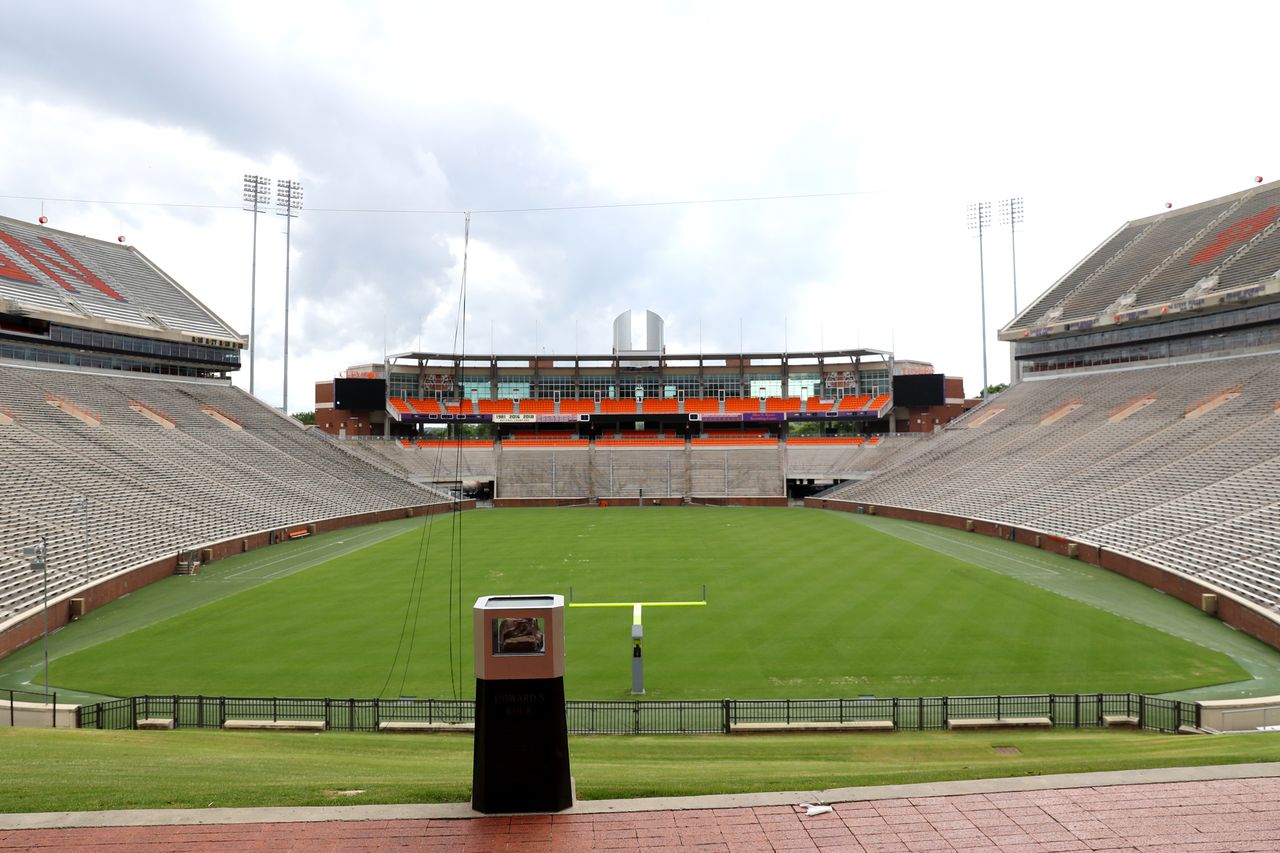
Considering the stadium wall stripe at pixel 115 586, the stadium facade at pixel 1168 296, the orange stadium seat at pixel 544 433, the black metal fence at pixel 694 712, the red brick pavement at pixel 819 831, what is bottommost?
the black metal fence at pixel 694 712

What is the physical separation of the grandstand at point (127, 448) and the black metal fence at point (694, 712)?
9.74 meters

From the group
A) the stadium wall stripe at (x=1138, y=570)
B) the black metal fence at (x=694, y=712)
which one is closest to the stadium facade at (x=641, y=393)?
the stadium wall stripe at (x=1138, y=570)

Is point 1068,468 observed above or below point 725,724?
above

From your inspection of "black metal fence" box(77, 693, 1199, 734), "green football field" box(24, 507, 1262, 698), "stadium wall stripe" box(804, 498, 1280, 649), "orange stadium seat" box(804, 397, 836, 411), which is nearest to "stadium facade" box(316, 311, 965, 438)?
"orange stadium seat" box(804, 397, 836, 411)

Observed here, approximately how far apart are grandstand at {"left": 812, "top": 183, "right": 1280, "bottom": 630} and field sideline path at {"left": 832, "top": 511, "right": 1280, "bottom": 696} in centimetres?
82

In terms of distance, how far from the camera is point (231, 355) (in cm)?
6600

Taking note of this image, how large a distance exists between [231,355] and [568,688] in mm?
62178

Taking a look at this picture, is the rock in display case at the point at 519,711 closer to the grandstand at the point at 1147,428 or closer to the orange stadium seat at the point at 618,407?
the grandstand at the point at 1147,428

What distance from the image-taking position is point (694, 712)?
15156 mm

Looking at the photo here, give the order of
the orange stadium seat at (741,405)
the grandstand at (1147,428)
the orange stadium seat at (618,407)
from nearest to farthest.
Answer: the grandstand at (1147,428), the orange stadium seat at (618,407), the orange stadium seat at (741,405)

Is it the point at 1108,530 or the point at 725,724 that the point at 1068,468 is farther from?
the point at 725,724

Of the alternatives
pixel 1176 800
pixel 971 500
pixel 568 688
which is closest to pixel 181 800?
pixel 568 688

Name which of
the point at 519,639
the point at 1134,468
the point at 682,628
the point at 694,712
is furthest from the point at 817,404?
the point at 519,639

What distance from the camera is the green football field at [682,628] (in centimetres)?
1741
